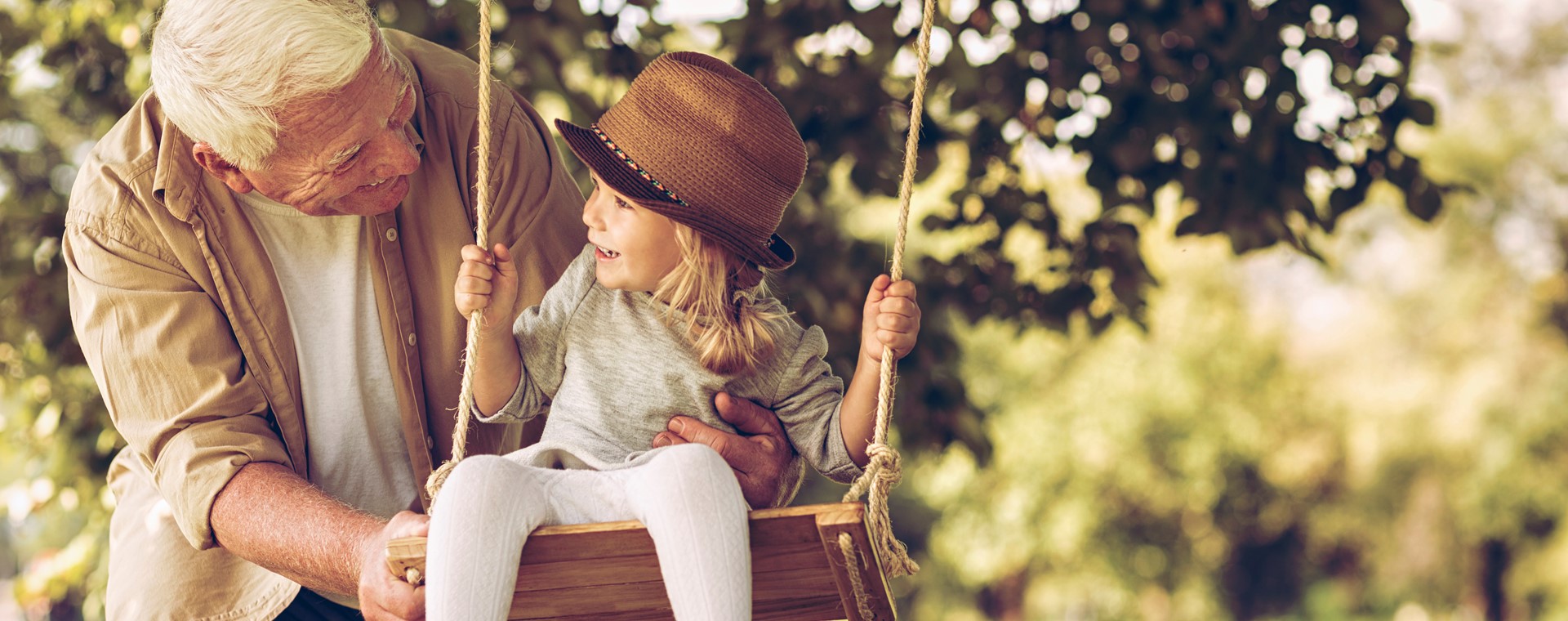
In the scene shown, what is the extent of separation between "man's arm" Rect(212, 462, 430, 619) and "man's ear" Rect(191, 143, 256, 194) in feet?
1.45

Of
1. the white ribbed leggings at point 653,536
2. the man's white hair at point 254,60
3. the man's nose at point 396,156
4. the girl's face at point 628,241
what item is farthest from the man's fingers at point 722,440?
the man's white hair at point 254,60

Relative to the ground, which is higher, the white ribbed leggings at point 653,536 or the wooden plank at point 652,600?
the white ribbed leggings at point 653,536

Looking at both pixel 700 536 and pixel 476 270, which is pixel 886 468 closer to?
pixel 700 536

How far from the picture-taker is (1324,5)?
3531 millimetres

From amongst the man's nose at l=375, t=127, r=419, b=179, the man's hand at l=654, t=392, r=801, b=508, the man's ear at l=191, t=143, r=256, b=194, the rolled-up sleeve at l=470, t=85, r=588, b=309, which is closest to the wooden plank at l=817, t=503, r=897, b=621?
the man's hand at l=654, t=392, r=801, b=508

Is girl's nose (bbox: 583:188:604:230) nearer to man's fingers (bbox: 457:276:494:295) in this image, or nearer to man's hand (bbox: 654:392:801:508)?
man's fingers (bbox: 457:276:494:295)

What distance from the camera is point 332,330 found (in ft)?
8.02

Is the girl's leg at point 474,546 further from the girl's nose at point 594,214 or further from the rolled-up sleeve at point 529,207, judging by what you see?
the rolled-up sleeve at point 529,207

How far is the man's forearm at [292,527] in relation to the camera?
205 cm

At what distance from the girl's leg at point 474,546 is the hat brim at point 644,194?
46cm

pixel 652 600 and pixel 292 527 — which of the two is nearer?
pixel 652 600

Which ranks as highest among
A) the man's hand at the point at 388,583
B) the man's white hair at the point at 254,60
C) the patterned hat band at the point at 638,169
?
the man's white hair at the point at 254,60

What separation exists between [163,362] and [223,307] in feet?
0.44

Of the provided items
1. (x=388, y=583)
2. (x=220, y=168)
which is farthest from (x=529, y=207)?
(x=388, y=583)
